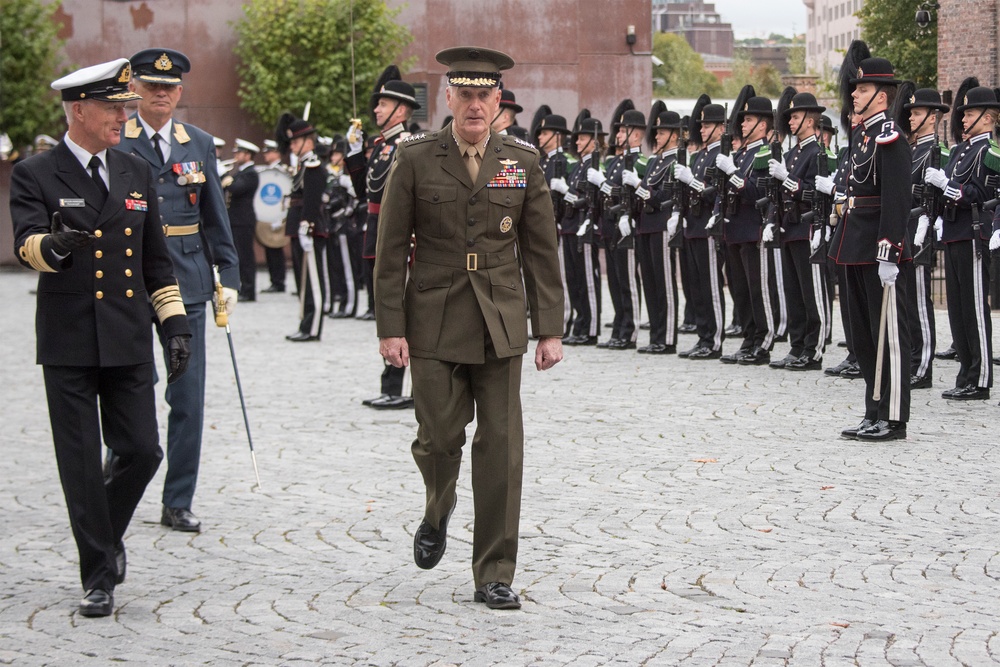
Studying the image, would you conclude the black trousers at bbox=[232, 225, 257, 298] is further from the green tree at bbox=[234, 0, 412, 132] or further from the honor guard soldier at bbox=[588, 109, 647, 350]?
the honor guard soldier at bbox=[588, 109, 647, 350]

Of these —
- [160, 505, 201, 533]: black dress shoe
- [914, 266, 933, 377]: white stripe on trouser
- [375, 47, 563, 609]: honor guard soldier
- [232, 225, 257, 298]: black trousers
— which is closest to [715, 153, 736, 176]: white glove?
[914, 266, 933, 377]: white stripe on trouser

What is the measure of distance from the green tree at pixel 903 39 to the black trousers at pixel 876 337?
10840 mm

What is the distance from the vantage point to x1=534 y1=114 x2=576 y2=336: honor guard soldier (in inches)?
611

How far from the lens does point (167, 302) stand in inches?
248

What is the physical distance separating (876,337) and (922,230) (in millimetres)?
2514

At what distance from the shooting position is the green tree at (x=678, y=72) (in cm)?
9838

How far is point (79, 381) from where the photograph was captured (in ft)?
19.6

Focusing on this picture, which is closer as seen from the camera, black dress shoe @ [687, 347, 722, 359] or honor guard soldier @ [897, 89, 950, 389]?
honor guard soldier @ [897, 89, 950, 389]

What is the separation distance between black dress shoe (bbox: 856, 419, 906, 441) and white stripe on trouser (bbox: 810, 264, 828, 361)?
360cm

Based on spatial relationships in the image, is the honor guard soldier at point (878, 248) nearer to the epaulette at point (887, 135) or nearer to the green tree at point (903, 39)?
the epaulette at point (887, 135)

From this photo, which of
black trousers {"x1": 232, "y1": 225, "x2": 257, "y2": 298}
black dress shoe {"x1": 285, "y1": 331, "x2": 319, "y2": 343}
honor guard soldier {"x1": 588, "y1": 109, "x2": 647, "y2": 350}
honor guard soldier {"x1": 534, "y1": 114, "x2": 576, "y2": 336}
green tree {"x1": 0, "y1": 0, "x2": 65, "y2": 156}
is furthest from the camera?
green tree {"x1": 0, "y1": 0, "x2": 65, "y2": 156}

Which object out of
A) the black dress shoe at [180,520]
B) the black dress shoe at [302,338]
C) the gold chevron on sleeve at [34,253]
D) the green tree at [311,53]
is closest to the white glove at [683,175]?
the black dress shoe at [302,338]

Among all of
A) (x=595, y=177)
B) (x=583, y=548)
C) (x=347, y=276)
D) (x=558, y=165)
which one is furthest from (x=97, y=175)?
(x=347, y=276)

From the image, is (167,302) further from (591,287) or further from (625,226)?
(591,287)
